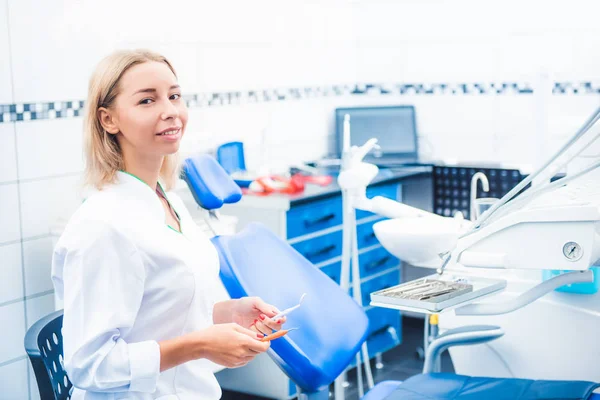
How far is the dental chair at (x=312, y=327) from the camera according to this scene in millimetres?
2016

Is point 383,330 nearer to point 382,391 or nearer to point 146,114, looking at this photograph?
point 382,391

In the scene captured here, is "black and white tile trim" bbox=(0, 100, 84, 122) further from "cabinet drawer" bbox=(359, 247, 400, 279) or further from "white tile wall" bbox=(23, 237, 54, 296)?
"cabinet drawer" bbox=(359, 247, 400, 279)

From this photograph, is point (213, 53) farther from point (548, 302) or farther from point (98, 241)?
point (98, 241)

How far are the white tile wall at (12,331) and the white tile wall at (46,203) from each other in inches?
11.0

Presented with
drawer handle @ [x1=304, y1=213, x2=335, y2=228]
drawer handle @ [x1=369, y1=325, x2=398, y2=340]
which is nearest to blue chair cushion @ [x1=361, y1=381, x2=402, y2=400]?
drawer handle @ [x1=304, y1=213, x2=335, y2=228]

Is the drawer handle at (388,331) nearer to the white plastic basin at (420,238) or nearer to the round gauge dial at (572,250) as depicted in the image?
the white plastic basin at (420,238)

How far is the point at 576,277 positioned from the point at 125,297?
3.67 ft

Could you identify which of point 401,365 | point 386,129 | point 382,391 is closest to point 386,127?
point 386,129

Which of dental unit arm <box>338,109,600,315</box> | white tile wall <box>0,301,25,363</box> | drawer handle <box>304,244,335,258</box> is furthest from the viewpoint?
drawer handle <box>304,244,335,258</box>

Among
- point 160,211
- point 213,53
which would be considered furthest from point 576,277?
point 213,53

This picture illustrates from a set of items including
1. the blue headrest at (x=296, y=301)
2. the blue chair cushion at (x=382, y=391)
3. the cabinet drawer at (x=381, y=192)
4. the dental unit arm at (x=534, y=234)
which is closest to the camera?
the dental unit arm at (x=534, y=234)

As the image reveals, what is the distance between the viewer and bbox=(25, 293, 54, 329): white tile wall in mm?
3113

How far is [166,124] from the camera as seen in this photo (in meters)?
1.72

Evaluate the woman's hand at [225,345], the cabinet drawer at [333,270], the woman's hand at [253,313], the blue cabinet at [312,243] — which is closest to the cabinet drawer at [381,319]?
the blue cabinet at [312,243]
